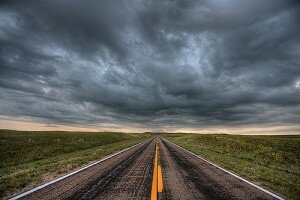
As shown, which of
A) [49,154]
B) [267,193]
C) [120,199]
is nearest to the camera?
[120,199]

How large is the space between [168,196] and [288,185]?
5.55 metres

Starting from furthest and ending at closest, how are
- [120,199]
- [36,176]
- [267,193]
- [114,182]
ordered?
[36,176], [114,182], [267,193], [120,199]

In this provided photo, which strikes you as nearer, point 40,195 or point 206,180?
point 40,195

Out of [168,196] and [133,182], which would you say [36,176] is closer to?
[133,182]

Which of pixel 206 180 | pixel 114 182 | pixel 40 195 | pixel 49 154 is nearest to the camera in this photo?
pixel 40 195

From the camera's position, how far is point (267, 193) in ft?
21.8

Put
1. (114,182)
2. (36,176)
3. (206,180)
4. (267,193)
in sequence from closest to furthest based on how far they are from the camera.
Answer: (267,193) → (114,182) → (206,180) → (36,176)

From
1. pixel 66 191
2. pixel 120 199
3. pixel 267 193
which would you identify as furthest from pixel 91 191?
pixel 267 193

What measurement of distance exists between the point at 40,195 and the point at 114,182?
2.42 metres

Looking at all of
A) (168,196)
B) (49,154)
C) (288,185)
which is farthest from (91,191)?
(49,154)

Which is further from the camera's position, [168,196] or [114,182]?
[114,182]

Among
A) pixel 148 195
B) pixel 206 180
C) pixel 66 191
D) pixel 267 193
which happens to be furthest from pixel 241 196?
pixel 66 191

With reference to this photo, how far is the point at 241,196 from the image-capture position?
20.0 ft

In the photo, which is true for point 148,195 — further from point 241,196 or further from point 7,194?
point 7,194
